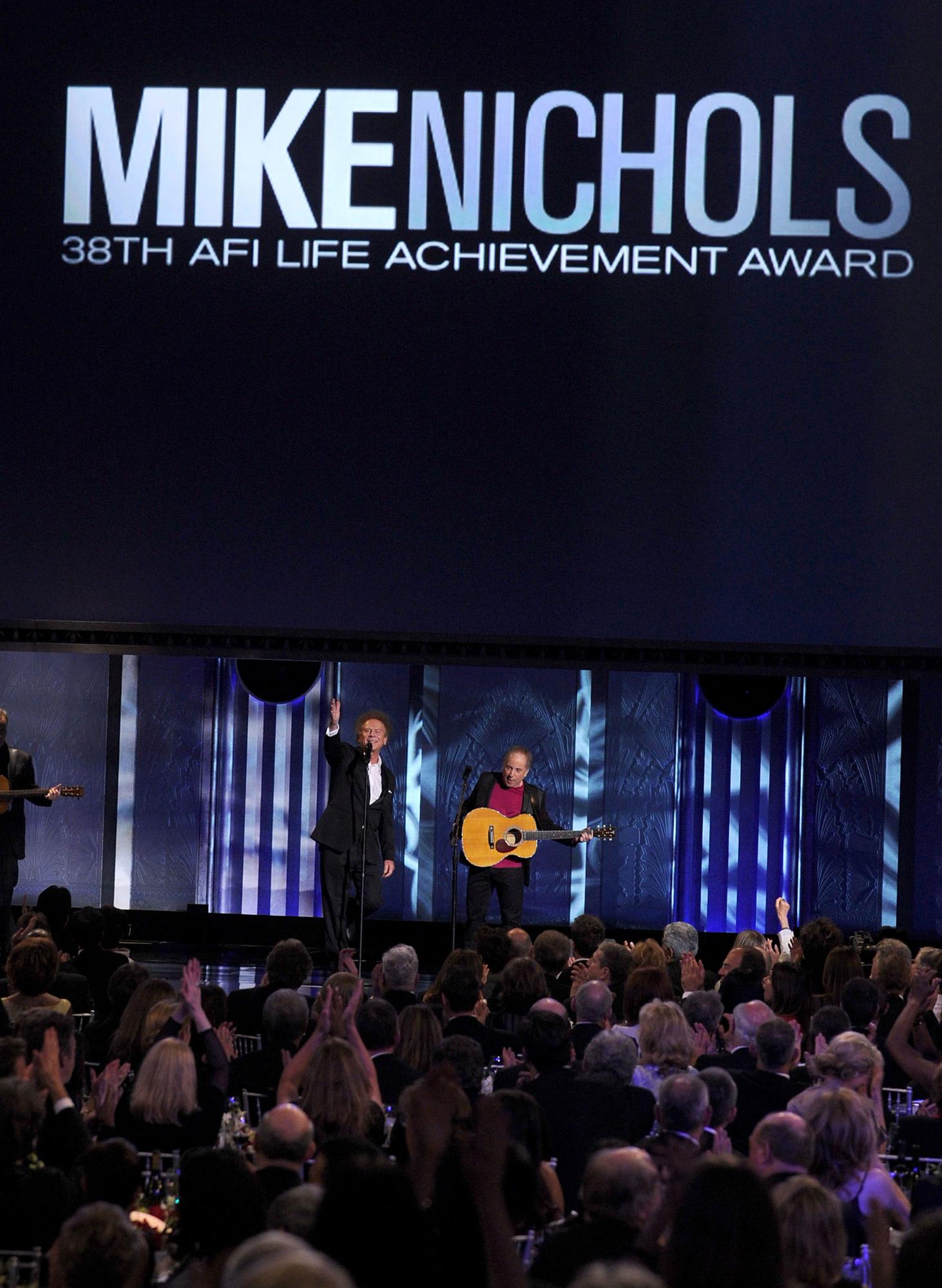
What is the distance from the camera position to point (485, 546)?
8312 mm

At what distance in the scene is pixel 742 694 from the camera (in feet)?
36.9

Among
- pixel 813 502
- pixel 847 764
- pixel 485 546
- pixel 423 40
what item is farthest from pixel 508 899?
pixel 423 40

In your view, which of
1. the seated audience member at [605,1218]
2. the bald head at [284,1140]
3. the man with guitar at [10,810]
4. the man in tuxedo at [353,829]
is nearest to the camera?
the seated audience member at [605,1218]

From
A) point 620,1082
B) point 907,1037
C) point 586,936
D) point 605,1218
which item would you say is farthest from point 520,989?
point 605,1218

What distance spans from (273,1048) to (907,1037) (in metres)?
1.92

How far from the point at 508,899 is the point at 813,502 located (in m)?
2.65

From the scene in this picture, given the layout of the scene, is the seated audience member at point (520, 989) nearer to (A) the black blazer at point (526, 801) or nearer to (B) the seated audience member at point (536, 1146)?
(B) the seated audience member at point (536, 1146)

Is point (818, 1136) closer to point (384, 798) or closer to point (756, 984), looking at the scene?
point (756, 984)

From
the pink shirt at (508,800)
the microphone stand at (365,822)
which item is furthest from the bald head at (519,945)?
the pink shirt at (508,800)

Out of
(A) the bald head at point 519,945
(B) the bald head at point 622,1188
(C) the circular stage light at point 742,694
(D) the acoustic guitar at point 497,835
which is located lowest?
(B) the bald head at point 622,1188

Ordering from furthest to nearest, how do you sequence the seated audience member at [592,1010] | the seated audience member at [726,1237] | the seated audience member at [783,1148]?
the seated audience member at [592,1010], the seated audience member at [783,1148], the seated audience member at [726,1237]

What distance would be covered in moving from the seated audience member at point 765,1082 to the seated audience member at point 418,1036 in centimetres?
88

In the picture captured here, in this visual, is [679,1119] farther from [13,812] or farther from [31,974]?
[13,812]

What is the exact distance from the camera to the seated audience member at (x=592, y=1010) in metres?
5.13
